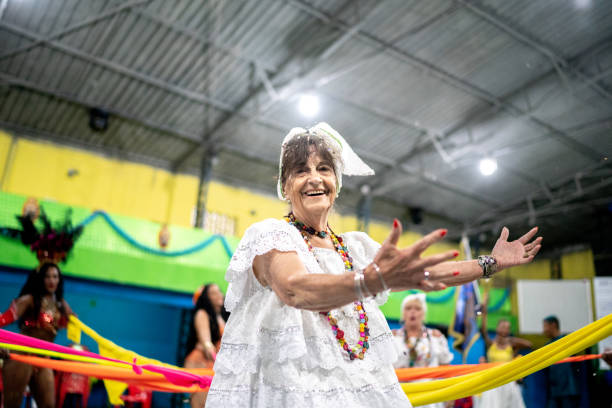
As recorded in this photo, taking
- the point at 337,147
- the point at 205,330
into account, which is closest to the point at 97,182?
the point at 205,330

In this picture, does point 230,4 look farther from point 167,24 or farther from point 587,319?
point 587,319

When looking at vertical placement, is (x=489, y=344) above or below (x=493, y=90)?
below

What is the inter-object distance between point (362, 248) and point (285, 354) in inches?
21.5

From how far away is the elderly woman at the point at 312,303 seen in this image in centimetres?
114

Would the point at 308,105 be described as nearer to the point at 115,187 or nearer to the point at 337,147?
the point at 115,187

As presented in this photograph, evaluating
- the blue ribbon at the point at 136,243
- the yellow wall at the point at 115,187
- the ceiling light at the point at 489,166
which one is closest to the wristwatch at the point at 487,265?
the ceiling light at the point at 489,166

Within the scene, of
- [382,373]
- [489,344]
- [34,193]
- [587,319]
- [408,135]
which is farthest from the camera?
[408,135]

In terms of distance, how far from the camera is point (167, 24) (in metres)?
8.66

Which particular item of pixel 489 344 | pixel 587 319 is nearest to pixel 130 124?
pixel 489 344

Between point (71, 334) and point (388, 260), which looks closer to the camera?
point (388, 260)

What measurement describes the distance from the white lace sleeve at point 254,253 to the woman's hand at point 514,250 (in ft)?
2.07

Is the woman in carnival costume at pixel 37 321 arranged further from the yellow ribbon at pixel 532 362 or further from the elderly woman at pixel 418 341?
the yellow ribbon at pixel 532 362

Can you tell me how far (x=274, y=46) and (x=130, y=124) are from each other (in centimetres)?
400

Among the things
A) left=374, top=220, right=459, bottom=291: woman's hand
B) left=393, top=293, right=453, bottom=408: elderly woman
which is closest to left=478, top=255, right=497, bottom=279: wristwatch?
left=374, top=220, right=459, bottom=291: woman's hand
